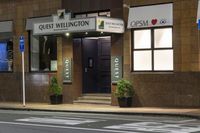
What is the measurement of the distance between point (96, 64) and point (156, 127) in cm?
1142

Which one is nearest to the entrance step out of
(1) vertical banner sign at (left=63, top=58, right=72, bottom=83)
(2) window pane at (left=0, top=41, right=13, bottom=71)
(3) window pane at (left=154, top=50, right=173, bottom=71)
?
(1) vertical banner sign at (left=63, top=58, right=72, bottom=83)

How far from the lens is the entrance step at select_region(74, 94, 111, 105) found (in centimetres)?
2439

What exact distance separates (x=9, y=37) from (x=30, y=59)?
2.12 metres

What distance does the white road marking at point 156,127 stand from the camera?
14320 millimetres

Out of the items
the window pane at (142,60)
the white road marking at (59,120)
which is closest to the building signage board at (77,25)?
the window pane at (142,60)

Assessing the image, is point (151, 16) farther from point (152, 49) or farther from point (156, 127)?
point (156, 127)

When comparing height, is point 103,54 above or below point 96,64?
above

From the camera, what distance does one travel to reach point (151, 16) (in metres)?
22.4

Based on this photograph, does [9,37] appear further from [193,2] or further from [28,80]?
[193,2]

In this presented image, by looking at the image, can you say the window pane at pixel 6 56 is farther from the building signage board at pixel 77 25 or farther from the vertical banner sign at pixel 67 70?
the building signage board at pixel 77 25

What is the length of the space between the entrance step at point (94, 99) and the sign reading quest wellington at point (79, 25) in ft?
11.4

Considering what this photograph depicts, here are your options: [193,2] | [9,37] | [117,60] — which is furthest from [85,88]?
[193,2]

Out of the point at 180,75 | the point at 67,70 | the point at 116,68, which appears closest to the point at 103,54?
the point at 67,70

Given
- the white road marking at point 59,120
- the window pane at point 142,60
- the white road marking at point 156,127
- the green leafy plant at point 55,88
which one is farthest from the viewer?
the green leafy plant at point 55,88
